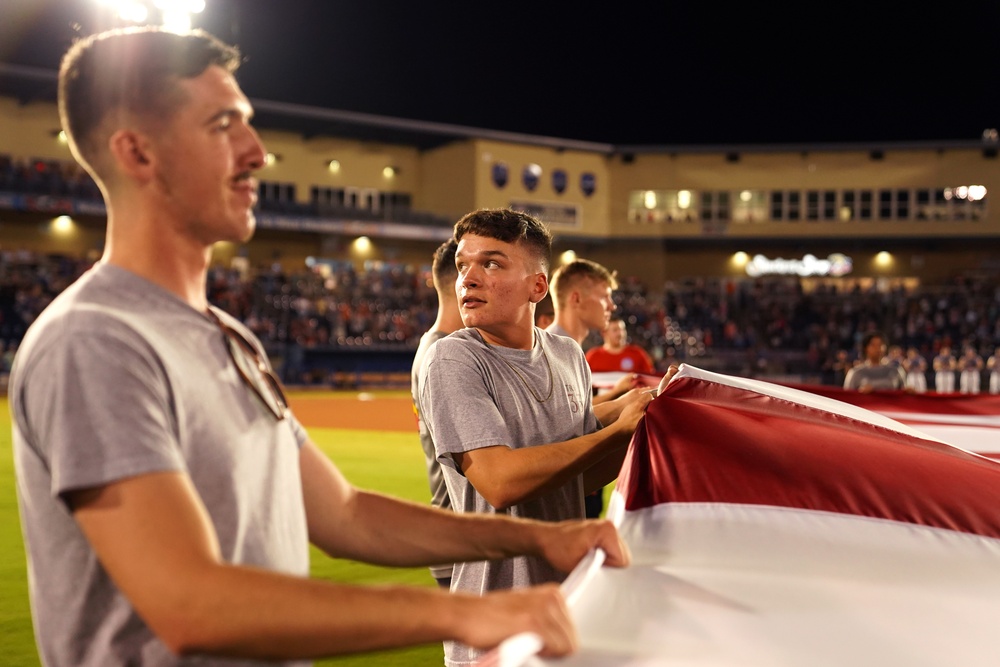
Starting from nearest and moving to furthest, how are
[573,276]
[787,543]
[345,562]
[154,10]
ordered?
[787,543] → [573,276] → [345,562] → [154,10]

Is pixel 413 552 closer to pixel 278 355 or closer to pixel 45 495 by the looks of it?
pixel 45 495

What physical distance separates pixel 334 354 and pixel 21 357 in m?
34.3

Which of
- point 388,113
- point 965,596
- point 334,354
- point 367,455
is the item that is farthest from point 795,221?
point 965,596

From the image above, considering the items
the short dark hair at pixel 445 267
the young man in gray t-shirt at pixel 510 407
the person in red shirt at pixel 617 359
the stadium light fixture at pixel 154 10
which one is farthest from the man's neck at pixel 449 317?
the stadium light fixture at pixel 154 10

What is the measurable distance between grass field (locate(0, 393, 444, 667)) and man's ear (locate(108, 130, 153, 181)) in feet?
14.5

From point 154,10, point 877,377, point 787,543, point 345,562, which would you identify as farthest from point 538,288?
point 154,10

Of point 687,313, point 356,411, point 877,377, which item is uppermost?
point 877,377

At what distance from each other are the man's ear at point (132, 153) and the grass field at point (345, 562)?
174 inches

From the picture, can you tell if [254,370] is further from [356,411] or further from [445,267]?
[356,411]

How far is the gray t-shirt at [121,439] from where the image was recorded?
146cm

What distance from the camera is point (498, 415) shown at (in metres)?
3.11

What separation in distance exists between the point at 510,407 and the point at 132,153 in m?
1.80

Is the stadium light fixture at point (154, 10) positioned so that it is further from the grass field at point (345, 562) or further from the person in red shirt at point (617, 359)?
the person in red shirt at point (617, 359)

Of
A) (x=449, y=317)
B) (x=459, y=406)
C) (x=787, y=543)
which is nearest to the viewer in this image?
(x=787, y=543)
